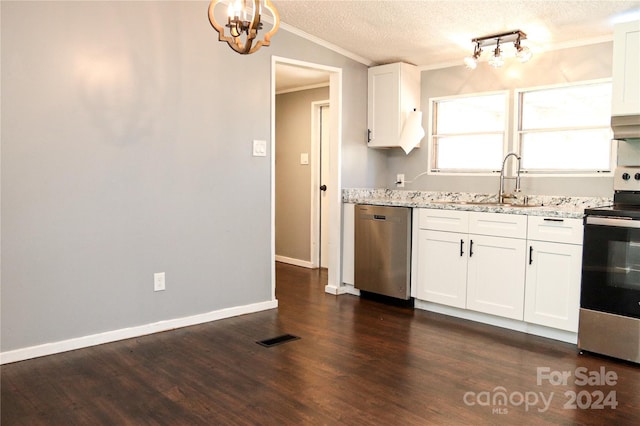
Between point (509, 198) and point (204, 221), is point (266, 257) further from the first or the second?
point (509, 198)

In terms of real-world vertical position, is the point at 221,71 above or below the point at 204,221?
above

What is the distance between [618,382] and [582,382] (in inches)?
7.8

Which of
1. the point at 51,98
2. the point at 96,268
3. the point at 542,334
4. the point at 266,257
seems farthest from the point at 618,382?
the point at 51,98

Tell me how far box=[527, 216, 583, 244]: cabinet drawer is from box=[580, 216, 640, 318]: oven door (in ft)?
0.33

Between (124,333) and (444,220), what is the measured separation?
2537 mm

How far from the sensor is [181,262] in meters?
3.63

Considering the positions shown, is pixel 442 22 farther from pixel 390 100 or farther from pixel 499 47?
pixel 390 100

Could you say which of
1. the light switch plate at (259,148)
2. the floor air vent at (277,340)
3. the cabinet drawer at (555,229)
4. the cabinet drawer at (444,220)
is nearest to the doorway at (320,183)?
the light switch plate at (259,148)

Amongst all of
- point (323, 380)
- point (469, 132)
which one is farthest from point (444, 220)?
point (323, 380)

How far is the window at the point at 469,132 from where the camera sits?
4336 mm

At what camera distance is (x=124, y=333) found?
3352mm

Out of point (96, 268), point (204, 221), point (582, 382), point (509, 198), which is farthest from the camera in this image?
point (509, 198)

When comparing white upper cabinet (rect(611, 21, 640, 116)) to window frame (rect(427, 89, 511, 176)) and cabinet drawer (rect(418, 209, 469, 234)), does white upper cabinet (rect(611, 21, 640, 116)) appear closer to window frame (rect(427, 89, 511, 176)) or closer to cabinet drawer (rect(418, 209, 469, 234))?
window frame (rect(427, 89, 511, 176))

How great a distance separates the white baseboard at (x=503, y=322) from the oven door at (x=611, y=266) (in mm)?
336
